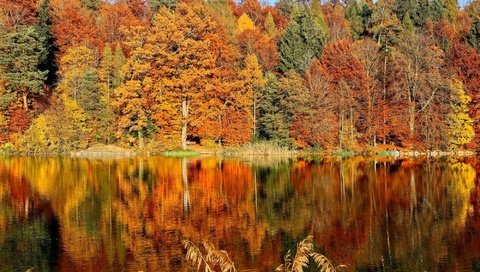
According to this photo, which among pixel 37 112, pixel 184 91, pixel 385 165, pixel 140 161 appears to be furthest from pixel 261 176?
pixel 37 112

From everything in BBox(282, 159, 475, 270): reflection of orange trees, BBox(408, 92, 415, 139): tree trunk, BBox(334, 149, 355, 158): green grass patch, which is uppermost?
BBox(408, 92, 415, 139): tree trunk

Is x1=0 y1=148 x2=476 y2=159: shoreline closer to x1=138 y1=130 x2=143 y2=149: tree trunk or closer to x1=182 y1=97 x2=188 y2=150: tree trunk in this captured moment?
x1=138 y1=130 x2=143 y2=149: tree trunk

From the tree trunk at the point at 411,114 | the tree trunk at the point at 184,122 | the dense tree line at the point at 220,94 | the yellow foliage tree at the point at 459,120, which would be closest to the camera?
the dense tree line at the point at 220,94

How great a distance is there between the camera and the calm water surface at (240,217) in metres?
14.4

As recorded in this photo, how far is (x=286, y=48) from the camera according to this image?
57.3 metres

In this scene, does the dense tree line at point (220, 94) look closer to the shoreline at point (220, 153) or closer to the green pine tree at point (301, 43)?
the green pine tree at point (301, 43)

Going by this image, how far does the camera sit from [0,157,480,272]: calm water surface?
1442 centimetres

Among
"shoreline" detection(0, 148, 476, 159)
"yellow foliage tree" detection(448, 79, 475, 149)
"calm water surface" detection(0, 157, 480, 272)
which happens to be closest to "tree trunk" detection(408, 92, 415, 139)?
"shoreline" detection(0, 148, 476, 159)

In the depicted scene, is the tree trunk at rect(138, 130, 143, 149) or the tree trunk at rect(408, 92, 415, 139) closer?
the tree trunk at rect(138, 130, 143, 149)

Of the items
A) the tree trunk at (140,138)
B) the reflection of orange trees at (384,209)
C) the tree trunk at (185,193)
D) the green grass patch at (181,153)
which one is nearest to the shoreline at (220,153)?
the green grass patch at (181,153)

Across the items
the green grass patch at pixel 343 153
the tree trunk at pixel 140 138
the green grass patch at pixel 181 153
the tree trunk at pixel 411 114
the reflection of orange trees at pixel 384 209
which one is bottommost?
the reflection of orange trees at pixel 384 209

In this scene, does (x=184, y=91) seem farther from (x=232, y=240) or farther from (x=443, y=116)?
(x=232, y=240)

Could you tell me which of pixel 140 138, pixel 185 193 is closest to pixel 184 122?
pixel 140 138

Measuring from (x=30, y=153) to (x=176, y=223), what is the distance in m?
35.1
